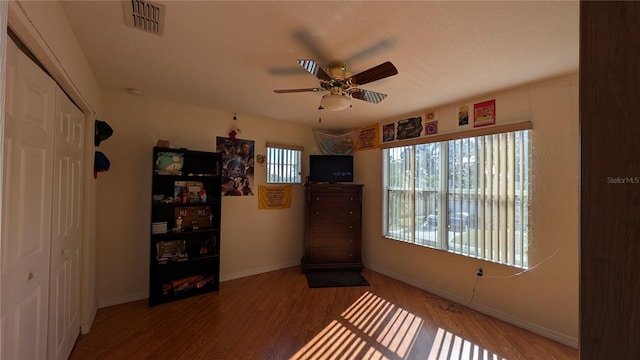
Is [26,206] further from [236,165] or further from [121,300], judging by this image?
[236,165]

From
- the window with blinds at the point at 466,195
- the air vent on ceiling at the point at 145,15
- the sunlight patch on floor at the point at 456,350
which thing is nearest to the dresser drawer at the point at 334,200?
the window with blinds at the point at 466,195

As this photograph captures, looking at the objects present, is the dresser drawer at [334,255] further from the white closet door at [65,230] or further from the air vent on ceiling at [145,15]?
the air vent on ceiling at [145,15]

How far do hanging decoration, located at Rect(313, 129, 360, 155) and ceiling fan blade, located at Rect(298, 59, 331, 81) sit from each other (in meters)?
2.39

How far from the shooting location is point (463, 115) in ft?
9.61

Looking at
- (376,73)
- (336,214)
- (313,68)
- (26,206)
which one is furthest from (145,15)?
(336,214)

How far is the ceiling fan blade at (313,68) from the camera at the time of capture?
1.68 metres

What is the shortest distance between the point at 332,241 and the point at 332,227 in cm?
22

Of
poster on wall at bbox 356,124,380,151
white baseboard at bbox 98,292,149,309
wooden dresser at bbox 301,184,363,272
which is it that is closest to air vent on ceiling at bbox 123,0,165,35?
wooden dresser at bbox 301,184,363,272

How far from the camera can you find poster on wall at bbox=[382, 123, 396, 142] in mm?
3717

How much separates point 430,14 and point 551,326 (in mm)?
2857

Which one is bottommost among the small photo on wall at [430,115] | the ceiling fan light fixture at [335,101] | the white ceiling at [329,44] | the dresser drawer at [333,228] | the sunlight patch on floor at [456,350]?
the sunlight patch on floor at [456,350]

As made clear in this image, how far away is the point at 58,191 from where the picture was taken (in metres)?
1.66

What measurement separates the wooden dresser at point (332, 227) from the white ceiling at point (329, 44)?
1.73 metres

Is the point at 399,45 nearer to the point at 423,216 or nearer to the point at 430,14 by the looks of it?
the point at 430,14
